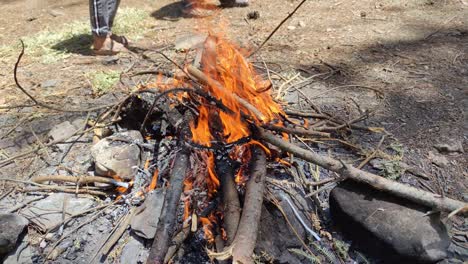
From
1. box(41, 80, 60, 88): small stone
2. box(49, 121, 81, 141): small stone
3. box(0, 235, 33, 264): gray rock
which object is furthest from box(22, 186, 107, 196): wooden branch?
box(41, 80, 60, 88): small stone

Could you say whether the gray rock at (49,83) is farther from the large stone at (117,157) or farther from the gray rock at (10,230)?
the gray rock at (10,230)

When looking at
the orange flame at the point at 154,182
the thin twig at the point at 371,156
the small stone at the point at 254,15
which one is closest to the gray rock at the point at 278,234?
the thin twig at the point at 371,156

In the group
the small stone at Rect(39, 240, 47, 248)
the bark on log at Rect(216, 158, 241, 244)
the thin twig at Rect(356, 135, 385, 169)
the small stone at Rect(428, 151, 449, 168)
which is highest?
the bark on log at Rect(216, 158, 241, 244)

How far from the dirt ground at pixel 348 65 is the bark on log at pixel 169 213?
130 centimetres

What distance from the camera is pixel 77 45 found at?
517 cm

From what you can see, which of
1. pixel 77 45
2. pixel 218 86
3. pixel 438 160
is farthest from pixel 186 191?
pixel 77 45

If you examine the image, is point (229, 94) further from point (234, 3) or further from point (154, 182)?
point (234, 3)

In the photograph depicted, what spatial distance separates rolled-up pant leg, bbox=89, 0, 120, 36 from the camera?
4.43 m

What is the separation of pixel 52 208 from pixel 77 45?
10.8ft

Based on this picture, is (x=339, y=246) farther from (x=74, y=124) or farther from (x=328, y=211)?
(x=74, y=124)

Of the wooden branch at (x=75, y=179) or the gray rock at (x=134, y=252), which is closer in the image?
the gray rock at (x=134, y=252)

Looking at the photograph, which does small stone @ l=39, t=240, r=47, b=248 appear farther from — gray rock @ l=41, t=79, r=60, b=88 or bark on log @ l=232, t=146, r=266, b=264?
gray rock @ l=41, t=79, r=60, b=88

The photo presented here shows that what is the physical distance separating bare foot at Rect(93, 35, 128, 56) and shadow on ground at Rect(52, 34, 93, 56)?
0.75ft

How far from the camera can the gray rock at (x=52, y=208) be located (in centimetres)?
239
